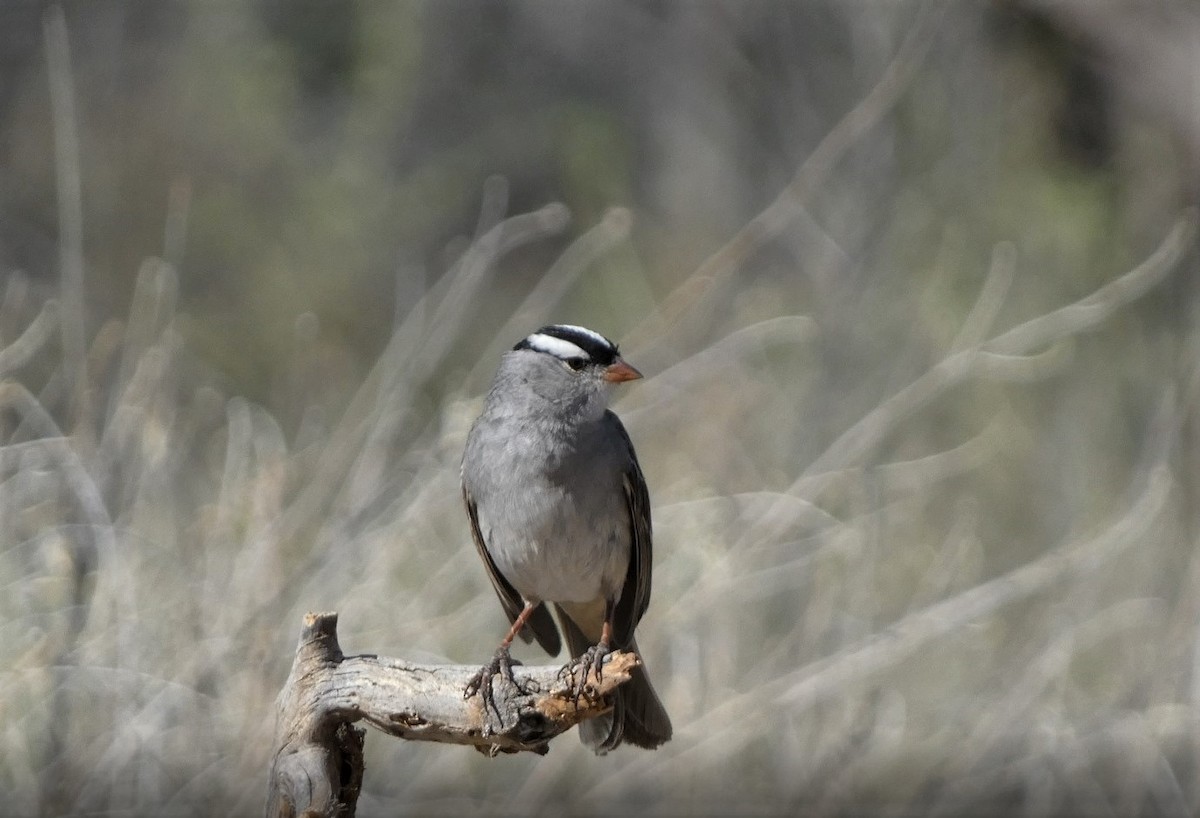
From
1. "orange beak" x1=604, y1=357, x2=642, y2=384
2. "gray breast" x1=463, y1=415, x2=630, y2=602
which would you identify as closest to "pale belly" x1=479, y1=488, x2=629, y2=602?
"gray breast" x1=463, y1=415, x2=630, y2=602

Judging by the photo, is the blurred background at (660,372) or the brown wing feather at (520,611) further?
the blurred background at (660,372)

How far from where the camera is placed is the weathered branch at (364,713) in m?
2.99

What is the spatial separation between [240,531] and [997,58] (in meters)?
5.65

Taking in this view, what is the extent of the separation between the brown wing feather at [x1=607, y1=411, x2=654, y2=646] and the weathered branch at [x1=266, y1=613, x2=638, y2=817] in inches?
34.4

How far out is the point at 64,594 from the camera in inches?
182

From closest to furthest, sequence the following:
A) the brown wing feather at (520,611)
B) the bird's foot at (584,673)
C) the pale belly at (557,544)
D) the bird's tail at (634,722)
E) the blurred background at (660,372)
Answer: the bird's foot at (584,673), the pale belly at (557,544), the bird's tail at (634,722), the brown wing feather at (520,611), the blurred background at (660,372)

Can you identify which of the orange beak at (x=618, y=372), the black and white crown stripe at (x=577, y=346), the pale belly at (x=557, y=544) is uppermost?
the black and white crown stripe at (x=577, y=346)

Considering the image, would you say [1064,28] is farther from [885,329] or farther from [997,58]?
[885,329]

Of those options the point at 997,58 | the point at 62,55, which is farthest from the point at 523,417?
the point at 997,58

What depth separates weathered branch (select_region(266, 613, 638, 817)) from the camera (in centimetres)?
299

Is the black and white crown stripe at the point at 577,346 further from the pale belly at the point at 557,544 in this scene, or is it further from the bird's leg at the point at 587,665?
the bird's leg at the point at 587,665

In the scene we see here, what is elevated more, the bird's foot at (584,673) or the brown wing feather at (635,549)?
the brown wing feather at (635,549)

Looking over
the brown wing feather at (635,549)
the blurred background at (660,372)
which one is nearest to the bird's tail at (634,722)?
the brown wing feather at (635,549)

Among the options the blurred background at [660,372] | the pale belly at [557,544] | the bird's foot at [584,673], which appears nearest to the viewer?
the bird's foot at [584,673]
